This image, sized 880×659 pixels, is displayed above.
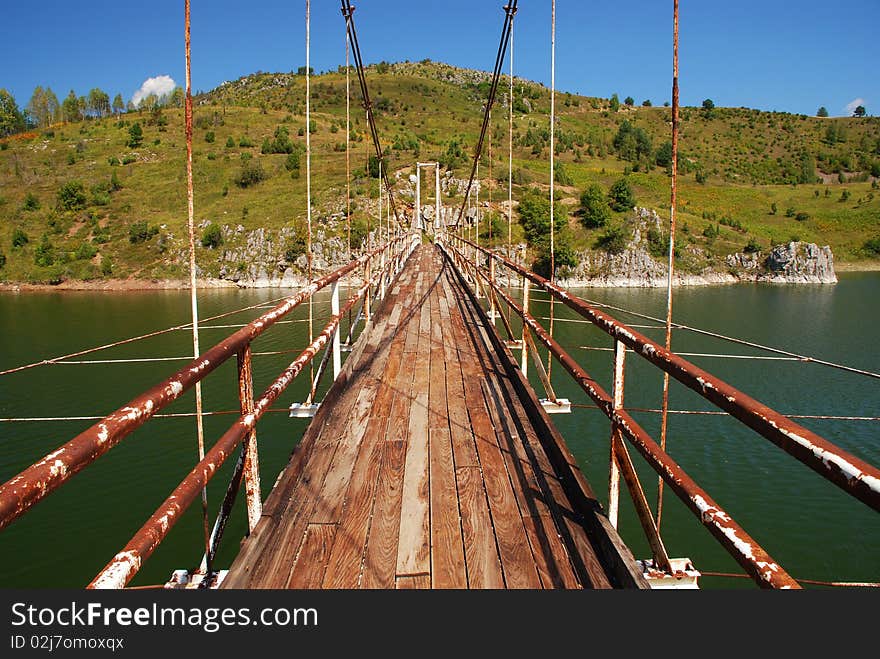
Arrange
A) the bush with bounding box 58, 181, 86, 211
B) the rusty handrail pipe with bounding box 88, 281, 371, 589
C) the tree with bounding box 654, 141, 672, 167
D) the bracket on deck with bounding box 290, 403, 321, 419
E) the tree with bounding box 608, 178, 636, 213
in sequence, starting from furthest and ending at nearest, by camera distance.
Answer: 1. the tree with bounding box 654, 141, 672, 167
2. the bush with bounding box 58, 181, 86, 211
3. the tree with bounding box 608, 178, 636, 213
4. the bracket on deck with bounding box 290, 403, 321, 419
5. the rusty handrail pipe with bounding box 88, 281, 371, 589

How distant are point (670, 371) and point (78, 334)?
2472 centimetres

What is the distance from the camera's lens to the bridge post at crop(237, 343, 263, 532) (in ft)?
7.43

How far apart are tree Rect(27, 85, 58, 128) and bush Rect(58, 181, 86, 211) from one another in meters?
48.4

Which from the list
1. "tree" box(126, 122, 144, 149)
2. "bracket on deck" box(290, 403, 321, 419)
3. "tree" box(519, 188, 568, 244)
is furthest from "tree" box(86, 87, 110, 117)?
"bracket on deck" box(290, 403, 321, 419)

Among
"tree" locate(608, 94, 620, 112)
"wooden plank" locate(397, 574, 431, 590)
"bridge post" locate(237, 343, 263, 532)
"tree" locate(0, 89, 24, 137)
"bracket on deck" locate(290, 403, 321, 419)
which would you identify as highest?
"tree" locate(608, 94, 620, 112)

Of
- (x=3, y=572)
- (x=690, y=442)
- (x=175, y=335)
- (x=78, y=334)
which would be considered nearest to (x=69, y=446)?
(x=3, y=572)

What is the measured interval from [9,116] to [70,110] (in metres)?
9.86

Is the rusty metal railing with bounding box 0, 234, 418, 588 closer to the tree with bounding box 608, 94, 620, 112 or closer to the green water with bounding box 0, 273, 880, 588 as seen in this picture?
the green water with bounding box 0, 273, 880, 588

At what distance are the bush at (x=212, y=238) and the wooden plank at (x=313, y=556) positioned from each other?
43524mm

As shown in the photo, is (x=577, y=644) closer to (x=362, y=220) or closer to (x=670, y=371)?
(x=670, y=371)

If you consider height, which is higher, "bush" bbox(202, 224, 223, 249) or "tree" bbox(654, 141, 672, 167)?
"tree" bbox(654, 141, 672, 167)

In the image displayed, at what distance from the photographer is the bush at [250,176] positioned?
169ft

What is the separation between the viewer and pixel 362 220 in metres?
41.6

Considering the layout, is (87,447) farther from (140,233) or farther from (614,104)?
(614,104)
